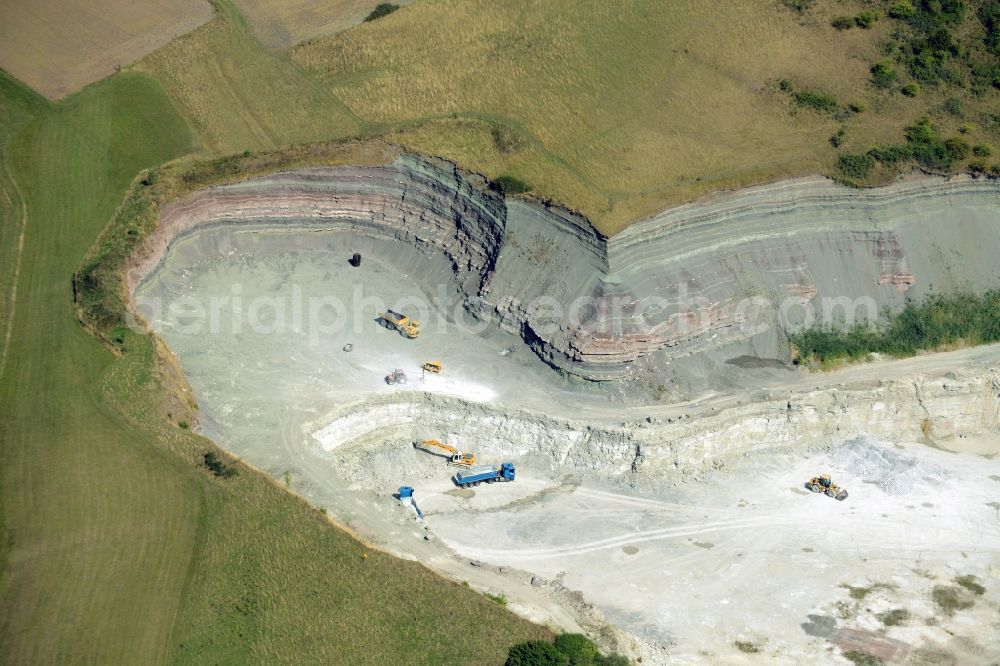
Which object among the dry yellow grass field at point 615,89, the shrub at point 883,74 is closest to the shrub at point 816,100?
the dry yellow grass field at point 615,89

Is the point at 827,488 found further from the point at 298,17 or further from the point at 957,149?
the point at 298,17

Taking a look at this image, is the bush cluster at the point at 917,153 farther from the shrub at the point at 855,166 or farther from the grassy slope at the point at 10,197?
the grassy slope at the point at 10,197

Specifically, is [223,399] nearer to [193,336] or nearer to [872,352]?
[193,336]

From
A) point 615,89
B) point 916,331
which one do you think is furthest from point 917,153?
point 615,89

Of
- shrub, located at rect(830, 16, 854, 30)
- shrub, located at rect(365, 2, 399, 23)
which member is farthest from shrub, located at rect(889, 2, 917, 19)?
shrub, located at rect(365, 2, 399, 23)

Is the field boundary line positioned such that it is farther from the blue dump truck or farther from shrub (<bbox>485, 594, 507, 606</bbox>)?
shrub (<bbox>485, 594, 507, 606</bbox>)

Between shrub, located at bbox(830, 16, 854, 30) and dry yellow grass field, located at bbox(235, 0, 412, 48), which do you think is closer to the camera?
dry yellow grass field, located at bbox(235, 0, 412, 48)

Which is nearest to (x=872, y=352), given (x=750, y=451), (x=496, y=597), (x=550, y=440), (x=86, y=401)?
(x=750, y=451)
